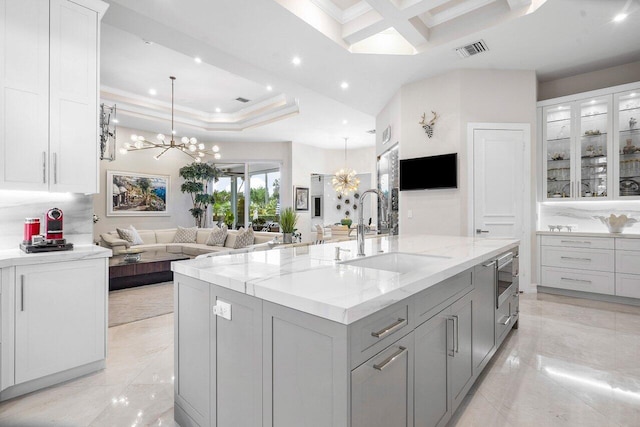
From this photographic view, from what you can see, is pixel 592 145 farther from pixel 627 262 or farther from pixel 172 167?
pixel 172 167

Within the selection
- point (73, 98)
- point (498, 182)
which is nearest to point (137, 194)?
point (73, 98)

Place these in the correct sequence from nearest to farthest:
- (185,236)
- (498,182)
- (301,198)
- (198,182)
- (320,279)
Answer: (320,279) < (498,182) < (185,236) < (198,182) < (301,198)

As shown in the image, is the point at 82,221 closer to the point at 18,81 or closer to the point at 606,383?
the point at 18,81

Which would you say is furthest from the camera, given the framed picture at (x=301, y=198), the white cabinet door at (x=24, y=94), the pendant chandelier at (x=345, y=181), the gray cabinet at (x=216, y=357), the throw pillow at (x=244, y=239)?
the framed picture at (x=301, y=198)

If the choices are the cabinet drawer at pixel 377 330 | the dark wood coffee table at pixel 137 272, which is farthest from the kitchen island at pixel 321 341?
the dark wood coffee table at pixel 137 272

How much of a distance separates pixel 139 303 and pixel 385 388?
377cm

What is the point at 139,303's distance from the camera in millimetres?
3963

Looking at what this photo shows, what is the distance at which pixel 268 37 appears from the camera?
3.50 metres

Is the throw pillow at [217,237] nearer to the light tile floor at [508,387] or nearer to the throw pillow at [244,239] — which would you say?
the throw pillow at [244,239]

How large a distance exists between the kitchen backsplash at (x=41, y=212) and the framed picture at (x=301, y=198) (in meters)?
6.36

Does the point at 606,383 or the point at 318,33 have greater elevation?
the point at 318,33

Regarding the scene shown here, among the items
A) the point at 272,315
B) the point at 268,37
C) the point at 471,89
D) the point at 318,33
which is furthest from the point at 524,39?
the point at 272,315

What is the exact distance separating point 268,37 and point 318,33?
543mm

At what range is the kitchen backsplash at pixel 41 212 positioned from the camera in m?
2.33
